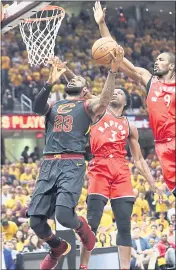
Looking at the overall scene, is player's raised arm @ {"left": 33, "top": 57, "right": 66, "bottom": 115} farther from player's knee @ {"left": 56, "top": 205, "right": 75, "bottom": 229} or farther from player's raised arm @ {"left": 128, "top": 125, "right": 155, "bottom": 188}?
player's raised arm @ {"left": 128, "top": 125, "right": 155, "bottom": 188}

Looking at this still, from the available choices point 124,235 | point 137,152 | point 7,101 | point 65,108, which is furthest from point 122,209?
point 7,101

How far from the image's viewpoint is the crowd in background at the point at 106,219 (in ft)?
54.0

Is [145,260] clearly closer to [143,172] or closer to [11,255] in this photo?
[11,255]

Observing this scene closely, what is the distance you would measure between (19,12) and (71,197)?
8.21 ft

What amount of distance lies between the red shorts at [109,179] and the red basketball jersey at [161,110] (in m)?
1.68

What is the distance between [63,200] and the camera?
9.75m

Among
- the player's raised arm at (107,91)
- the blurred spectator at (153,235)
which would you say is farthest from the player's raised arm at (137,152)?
the blurred spectator at (153,235)

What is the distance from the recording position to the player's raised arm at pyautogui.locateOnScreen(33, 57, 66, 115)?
9836mm

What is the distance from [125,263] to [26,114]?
61.9 ft

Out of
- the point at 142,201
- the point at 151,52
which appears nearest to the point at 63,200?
the point at 142,201

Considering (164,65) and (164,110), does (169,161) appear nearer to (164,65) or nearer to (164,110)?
(164,110)

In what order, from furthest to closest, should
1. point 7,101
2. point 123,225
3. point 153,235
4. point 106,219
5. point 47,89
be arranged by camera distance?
point 7,101
point 106,219
point 153,235
point 123,225
point 47,89

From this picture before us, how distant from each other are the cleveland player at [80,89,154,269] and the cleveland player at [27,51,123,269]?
87cm

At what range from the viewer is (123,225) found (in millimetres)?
11102
